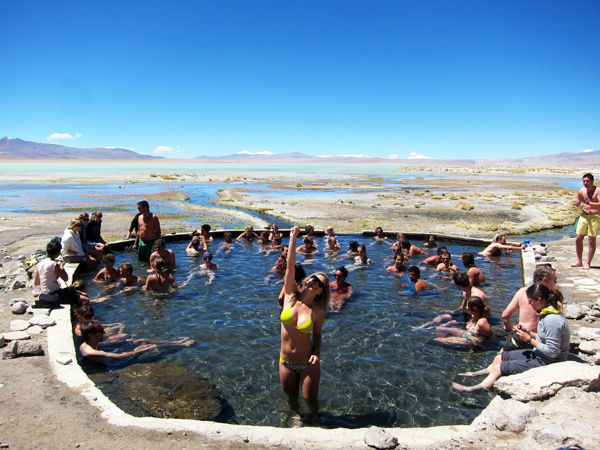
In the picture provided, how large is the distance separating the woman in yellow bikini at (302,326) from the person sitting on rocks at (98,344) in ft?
9.45

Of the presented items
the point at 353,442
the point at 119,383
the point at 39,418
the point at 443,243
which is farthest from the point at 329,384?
the point at 443,243

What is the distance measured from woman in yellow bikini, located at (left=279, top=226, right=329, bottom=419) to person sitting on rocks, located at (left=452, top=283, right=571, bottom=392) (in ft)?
7.86

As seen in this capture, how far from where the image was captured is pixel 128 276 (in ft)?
31.7

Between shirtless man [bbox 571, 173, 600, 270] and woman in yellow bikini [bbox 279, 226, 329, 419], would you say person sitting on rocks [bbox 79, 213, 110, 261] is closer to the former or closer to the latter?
woman in yellow bikini [bbox 279, 226, 329, 419]

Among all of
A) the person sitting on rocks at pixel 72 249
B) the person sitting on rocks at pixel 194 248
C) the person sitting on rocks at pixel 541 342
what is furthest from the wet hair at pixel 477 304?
the person sitting on rocks at pixel 72 249

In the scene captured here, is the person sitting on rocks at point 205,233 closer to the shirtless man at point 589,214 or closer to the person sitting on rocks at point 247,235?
the person sitting on rocks at point 247,235

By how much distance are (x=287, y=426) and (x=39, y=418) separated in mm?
2813

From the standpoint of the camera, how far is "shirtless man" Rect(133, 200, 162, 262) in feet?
37.0

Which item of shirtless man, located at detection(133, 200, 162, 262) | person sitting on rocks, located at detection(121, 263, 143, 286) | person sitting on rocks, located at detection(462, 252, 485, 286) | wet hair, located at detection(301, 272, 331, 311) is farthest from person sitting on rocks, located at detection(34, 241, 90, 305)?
person sitting on rocks, located at detection(462, 252, 485, 286)

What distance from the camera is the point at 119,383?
228 inches

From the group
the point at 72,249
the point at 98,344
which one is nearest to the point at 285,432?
the point at 98,344

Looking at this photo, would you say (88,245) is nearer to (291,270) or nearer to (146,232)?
(146,232)

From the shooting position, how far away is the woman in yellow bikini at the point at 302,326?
4695mm

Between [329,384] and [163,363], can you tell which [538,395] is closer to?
[329,384]
